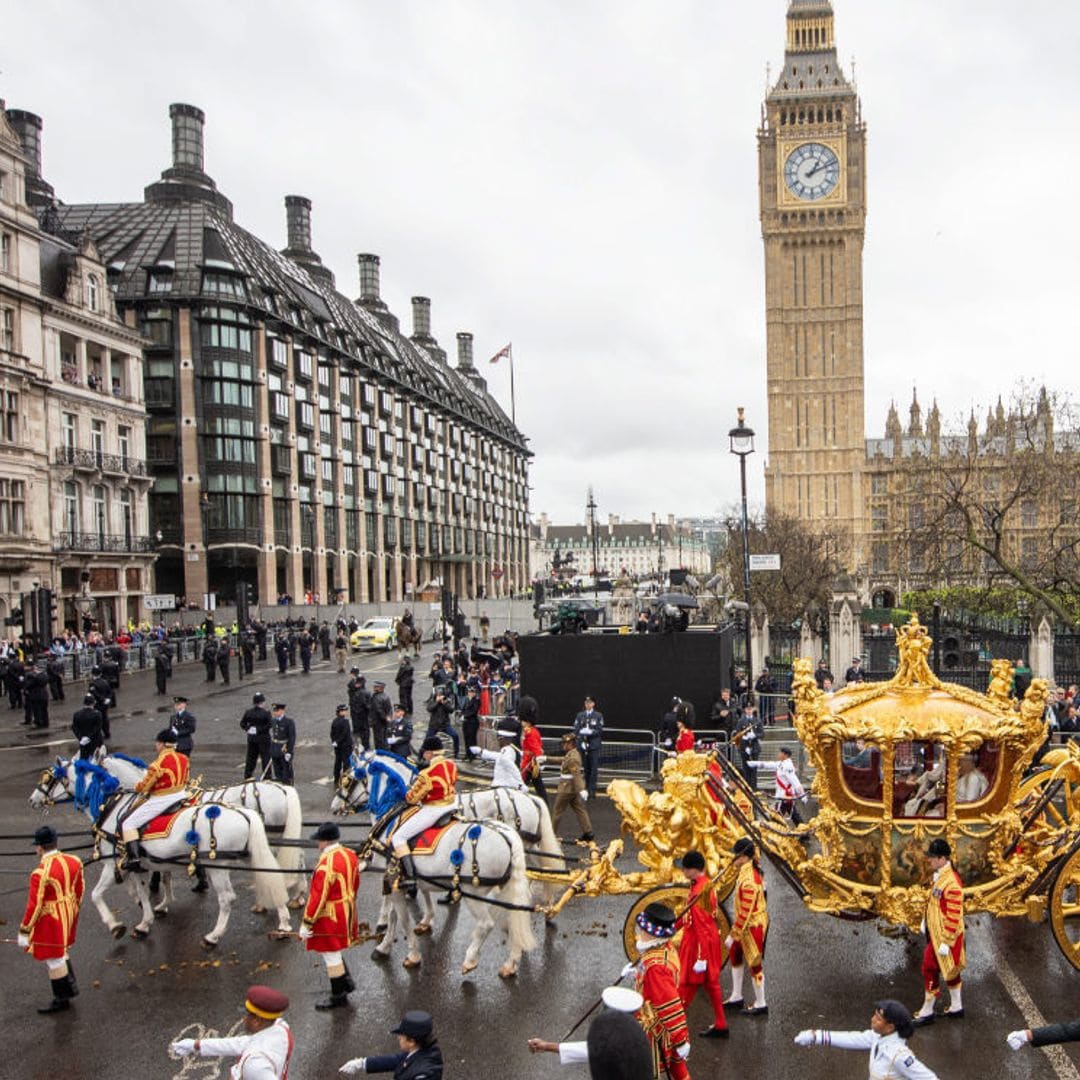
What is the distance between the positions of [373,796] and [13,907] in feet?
15.1

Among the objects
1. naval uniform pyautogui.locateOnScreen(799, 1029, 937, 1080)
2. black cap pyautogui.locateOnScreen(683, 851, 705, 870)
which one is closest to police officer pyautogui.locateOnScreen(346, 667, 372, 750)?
black cap pyautogui.locateOnScreen(683, 851, 705, 870)

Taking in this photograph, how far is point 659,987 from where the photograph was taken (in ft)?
20.2

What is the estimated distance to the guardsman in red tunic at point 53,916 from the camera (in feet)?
27.7

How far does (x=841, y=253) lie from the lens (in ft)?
311

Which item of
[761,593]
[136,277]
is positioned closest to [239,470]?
[136,277]

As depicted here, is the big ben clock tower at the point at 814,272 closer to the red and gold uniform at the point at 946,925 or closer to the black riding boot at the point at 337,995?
the red and gold uniform at the point at 946,925

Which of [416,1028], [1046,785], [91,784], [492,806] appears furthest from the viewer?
[91,784]

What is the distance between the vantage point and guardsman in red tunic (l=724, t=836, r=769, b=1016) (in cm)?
805

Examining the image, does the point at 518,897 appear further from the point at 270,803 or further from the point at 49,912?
the point at 49,912

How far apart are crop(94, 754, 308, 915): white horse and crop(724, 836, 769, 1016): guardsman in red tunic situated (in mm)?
4950

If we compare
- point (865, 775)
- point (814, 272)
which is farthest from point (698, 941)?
point (814, 272)

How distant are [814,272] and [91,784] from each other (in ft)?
309

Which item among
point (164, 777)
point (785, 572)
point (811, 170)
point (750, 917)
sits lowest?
point (750, 917)

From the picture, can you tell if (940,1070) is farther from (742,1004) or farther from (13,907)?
(13,907)
